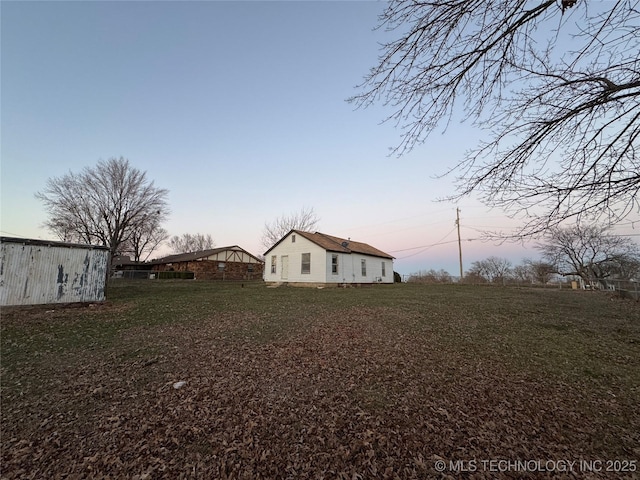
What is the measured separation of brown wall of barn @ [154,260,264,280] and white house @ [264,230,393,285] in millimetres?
14637

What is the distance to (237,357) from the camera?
4855mm

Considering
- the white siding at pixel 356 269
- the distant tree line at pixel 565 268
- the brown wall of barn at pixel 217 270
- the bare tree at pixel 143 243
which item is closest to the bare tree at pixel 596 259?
the distant tree line at pixel 565 268

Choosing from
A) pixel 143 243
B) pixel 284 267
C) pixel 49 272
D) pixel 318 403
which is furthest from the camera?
pixel 143 243

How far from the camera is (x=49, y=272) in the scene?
974 centimetres

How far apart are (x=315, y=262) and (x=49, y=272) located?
534 inches

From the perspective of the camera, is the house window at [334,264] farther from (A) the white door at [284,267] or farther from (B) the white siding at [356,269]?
(A) the white door at [284,267]

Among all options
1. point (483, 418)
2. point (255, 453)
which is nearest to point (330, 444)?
point (255, 453)

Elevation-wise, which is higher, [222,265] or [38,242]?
[222,265]

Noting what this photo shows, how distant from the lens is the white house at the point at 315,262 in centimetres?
1894

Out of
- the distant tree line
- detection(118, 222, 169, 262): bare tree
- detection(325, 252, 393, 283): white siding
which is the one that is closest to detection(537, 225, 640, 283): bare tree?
the distant tree line

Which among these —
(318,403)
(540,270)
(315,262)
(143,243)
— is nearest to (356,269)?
(315,262)

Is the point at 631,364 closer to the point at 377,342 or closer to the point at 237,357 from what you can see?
the point at 377,342

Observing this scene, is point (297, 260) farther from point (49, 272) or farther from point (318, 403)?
point (318, 403)

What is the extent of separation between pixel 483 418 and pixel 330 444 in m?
1.75
